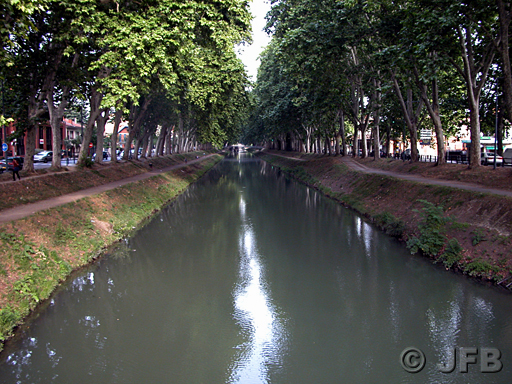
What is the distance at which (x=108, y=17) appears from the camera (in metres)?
18.9

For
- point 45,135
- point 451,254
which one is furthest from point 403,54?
point 45,135

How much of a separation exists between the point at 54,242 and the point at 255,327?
24.1ft

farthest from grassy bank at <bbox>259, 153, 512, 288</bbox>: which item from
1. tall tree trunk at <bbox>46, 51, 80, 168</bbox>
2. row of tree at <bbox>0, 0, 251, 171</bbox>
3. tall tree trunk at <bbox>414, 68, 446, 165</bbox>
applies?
tall tree trunk at <bbox>46, 51, 80, 168</bbox>

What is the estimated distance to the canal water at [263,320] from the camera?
24.7 ft

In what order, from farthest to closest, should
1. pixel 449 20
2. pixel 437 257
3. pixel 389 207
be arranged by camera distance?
pixel 389 207
pixel 449 20
pixel 437 257

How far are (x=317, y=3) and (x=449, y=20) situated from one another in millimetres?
11650

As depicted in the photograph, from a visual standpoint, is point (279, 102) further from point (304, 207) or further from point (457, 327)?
point (457, 327)

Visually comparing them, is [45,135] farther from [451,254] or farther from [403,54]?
[451,254]

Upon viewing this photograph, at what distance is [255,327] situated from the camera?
29.7 feet

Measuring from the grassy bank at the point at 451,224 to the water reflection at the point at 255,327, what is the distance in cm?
579

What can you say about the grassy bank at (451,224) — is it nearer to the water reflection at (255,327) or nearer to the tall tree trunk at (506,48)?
the tall tree trunk at (506,48)

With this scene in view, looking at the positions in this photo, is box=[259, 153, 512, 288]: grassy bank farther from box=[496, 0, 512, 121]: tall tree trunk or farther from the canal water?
box=[496, 0, 512, 121]: tall tree trunk

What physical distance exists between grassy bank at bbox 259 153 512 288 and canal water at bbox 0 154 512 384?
0.63 metres

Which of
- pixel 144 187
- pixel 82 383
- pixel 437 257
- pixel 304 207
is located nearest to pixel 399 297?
pixel 437 257
